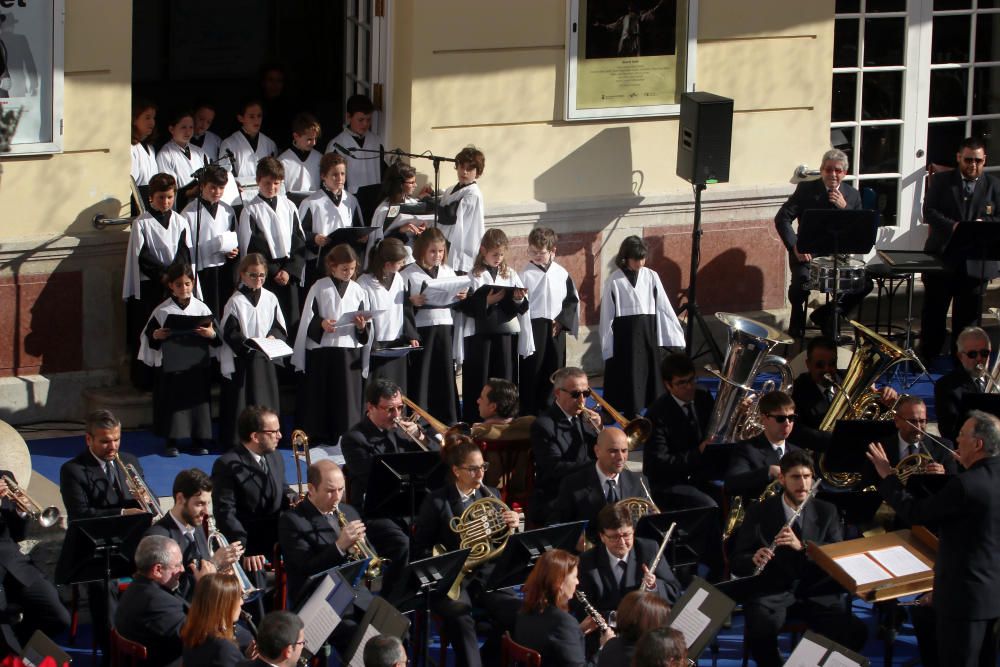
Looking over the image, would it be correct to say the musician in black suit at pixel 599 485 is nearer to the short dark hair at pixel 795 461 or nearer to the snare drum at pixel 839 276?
the short dark hair at pixel 795 461

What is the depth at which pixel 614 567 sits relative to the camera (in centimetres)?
962

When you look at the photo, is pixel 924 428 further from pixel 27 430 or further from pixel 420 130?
pixel 27 430

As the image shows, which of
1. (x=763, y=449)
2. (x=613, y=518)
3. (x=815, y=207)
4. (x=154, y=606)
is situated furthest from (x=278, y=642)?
(x=815, y=207)

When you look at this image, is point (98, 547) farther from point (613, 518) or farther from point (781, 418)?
point (781, 418)

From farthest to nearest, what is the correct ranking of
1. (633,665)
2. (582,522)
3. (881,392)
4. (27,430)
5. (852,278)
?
1. (852,278)
2. (27,430)
3. (881,392)
4. (582,522)
5. (633,665)

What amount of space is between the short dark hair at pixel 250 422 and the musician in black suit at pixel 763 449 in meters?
2.81

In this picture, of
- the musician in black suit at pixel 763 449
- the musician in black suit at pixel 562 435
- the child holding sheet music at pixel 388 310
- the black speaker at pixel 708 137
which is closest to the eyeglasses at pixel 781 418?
the musician in black suit at pixel 763 449

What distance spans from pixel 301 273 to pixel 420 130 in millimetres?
1609

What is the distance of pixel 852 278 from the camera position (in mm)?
13609

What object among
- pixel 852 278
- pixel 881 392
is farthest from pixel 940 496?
pixel 852 278

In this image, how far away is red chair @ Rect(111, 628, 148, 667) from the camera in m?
8.75

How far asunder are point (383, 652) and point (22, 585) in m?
2.85

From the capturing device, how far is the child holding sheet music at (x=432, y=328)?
12.7m

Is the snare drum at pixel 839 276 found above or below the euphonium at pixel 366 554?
above
